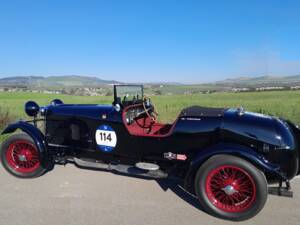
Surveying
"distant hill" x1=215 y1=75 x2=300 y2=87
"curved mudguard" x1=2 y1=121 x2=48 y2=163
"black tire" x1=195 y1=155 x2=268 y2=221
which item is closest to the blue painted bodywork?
"curved mudguard" x1=2 y1=121 x2=48 y2=163

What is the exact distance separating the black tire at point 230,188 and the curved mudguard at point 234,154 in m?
0.05

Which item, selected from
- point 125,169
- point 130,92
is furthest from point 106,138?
point 130,92

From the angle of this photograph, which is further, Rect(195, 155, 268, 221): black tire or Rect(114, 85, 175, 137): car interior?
Rect(114, 85, 175, 137): car interior

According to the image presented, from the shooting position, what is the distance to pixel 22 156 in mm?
4520

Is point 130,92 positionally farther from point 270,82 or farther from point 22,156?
point 270,82

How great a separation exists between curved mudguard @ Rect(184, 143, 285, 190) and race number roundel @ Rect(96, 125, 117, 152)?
124cm

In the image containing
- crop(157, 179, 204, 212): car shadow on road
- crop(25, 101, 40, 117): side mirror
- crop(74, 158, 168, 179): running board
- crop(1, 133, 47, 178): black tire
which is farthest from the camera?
crop(25, 101, 40, 117): side mirror

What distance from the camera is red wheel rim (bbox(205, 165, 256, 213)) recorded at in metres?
3.25

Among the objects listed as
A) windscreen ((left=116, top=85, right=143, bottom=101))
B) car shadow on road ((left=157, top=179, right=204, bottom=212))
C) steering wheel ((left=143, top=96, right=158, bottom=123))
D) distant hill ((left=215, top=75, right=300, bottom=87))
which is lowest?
car shadow on road ((left=157, top=179, right=204, bottom=212))

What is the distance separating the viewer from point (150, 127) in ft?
15.8

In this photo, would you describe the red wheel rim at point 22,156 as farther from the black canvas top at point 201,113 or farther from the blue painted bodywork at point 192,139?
the black canvas top at point 201,113

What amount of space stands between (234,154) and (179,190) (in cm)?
107

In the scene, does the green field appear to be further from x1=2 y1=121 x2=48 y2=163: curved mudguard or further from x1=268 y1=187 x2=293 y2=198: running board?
x1=268 y1=187 x2=293 y2=198: running board

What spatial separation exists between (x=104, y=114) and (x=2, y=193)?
1.70 metres
